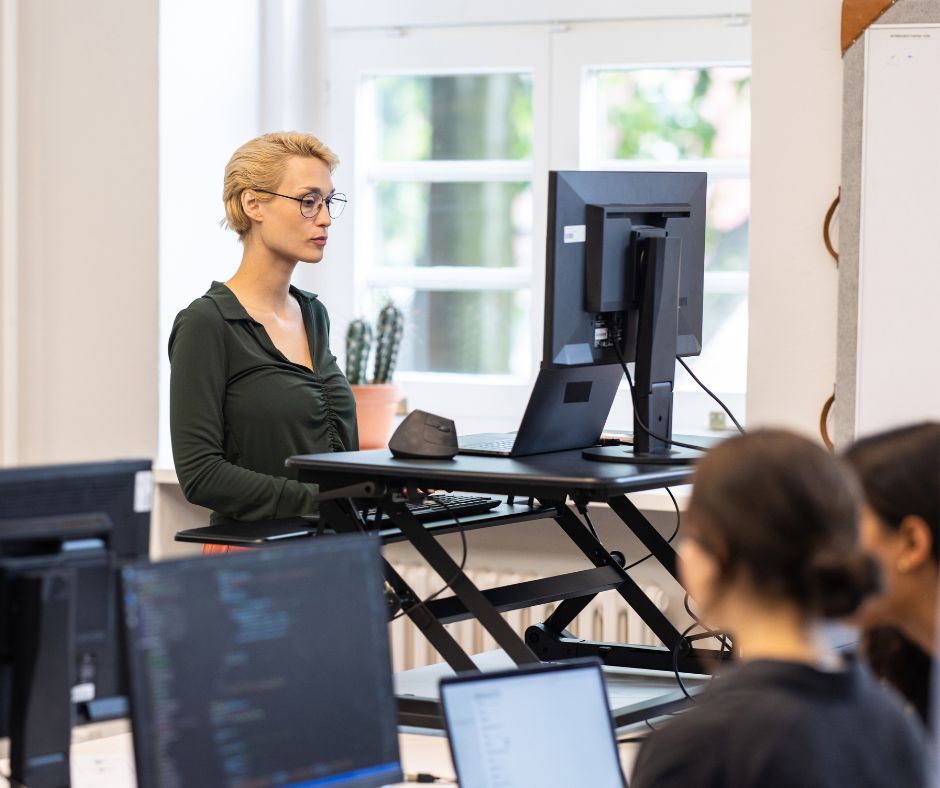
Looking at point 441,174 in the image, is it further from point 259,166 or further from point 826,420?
point 826,420

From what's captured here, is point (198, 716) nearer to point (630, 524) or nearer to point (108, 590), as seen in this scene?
point (108, 590)

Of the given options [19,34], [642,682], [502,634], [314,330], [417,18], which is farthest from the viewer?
[417,18]

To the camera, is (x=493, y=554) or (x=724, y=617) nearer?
(x=724, y=617)

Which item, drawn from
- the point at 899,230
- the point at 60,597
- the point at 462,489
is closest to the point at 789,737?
the point at 60,597

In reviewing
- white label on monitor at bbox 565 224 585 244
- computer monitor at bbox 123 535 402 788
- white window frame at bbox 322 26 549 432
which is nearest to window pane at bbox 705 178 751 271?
white window frame at bbox 322 26 549 432

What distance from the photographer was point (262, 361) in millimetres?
2488

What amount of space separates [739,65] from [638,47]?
0.26 meters

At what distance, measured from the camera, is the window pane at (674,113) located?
355cm

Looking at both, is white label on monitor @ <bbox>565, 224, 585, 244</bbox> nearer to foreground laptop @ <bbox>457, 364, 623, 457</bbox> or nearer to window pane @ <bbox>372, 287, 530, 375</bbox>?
foreground laptop @ <bbox>457, 364, 623, 457</bbox>

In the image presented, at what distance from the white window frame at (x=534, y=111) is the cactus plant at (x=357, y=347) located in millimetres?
300

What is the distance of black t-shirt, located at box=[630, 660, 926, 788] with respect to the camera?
3.49 ft

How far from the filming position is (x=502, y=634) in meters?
1.87

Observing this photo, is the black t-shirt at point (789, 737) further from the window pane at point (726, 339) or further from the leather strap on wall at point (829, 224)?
the window pane at point (726, 339)

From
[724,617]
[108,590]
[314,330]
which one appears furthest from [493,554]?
[724,617]
